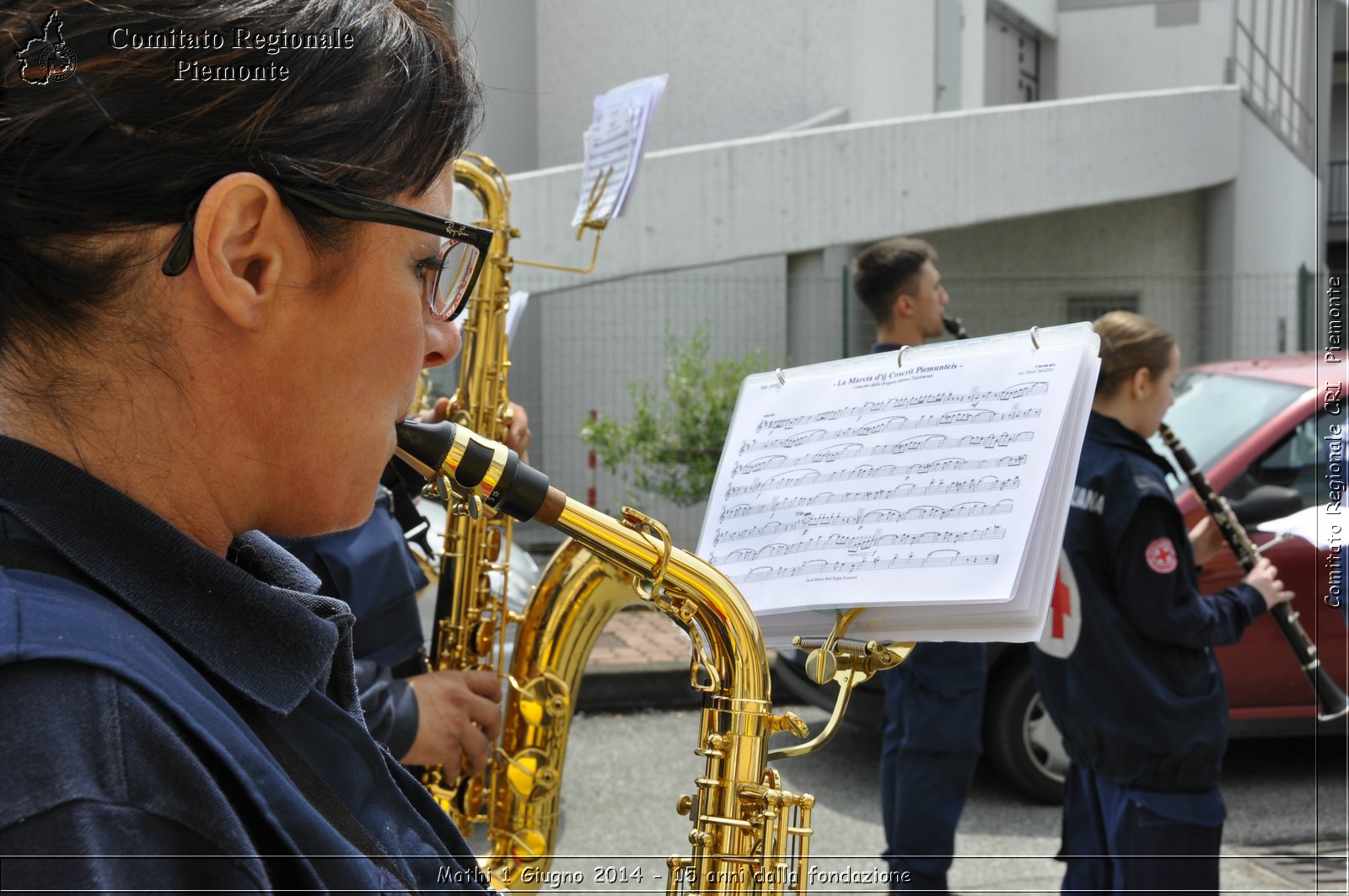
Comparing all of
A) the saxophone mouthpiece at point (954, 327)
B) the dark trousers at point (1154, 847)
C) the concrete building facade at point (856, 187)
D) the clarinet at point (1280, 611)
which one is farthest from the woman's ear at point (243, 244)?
the concrete building facade at point (856, 187)

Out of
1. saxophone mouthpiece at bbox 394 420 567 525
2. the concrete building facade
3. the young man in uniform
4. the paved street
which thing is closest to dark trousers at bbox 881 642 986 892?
the young man in uniform

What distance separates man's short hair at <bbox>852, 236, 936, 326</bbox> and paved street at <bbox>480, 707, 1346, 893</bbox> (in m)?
2.00

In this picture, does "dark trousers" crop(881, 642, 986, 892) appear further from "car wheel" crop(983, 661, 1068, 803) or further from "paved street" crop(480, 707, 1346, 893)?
"car wheel" crop(983, 661, 1068, 803)

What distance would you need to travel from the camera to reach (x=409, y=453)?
4.53ft

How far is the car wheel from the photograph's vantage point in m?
4.83

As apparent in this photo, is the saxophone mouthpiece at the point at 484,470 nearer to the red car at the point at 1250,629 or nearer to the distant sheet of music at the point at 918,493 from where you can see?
the distant sheet of music at the point at 918,493

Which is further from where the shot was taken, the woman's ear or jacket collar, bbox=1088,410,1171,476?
jacket collar, bbox=1088,410,1171,476

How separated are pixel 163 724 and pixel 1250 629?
4.82 meters

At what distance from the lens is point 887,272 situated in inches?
182

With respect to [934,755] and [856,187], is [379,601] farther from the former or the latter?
[856,187]

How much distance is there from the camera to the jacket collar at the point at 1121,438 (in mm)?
3141

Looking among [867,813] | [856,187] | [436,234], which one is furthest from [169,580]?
[856,187]

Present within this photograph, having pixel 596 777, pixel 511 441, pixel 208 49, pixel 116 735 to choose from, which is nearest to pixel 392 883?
pixel 116 735

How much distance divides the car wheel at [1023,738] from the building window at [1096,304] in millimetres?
5251
